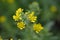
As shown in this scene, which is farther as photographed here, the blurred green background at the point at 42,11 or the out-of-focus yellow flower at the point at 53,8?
the out-of-focus yellow flower at the point at 53,8

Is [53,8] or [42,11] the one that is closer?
[42,11]

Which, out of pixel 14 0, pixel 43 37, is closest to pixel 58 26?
pixel 14 0

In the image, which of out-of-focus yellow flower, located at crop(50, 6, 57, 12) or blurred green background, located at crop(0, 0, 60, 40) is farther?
out-of-focus yellow flower, located at crop(50, 6, 57, 12)

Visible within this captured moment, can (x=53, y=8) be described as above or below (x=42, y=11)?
above

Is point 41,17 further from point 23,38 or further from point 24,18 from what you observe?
point 24,18

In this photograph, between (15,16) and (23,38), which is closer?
(15,16)

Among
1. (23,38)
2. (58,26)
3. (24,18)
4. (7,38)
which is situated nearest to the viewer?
(24,18)

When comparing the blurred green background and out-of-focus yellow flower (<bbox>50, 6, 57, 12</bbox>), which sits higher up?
out-of-focus yellow flower (<bbox>50, 6, 57, 12</bbox>)

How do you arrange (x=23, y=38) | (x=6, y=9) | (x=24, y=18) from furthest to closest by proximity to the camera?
(x=6, y=9) → (x=23, y=38) → (x=24, y=18)

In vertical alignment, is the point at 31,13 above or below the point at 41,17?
below

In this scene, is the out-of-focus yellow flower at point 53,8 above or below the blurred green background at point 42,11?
above

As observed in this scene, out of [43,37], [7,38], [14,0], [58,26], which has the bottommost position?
[7,38]
